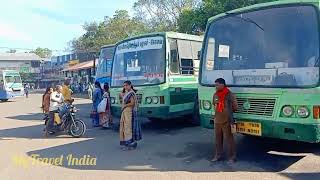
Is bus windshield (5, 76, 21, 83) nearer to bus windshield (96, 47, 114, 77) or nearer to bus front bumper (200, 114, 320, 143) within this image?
bus windshield (96, 47, 114, 77)

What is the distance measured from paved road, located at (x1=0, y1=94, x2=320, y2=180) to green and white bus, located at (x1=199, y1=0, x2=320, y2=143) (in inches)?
26.8

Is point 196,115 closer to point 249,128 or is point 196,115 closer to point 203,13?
point 249,128

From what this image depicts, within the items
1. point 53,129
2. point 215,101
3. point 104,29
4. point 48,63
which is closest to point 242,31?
point 215,101

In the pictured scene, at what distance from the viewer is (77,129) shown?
35.9 ft

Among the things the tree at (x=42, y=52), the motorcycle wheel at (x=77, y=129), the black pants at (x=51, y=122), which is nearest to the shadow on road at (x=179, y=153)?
the motorcycle wheel at (x=77, y=129)

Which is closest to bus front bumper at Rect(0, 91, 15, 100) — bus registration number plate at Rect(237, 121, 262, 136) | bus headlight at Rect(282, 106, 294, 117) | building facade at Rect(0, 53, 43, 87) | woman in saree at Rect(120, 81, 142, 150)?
woman in saree at Rect(120, 81, 142, 150)

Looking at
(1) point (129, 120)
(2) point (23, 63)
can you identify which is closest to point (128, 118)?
(1) point (129, 120)

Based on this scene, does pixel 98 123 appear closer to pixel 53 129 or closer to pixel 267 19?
pixel 53 129

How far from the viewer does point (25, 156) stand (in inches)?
338

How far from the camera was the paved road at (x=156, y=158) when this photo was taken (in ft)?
21.6

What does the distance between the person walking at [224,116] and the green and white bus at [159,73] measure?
343 cm

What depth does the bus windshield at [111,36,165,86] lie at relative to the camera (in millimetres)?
10797

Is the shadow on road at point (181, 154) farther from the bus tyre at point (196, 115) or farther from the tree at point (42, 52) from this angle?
the tree at point (42, 52)

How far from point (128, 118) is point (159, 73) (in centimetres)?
232
